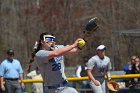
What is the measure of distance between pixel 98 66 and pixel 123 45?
9.45m

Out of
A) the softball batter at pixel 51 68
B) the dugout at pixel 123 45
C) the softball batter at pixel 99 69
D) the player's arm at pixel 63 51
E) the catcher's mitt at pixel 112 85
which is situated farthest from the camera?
the dugout at pixel 123 45

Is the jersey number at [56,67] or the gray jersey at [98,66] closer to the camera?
the jersey number at [56,67]

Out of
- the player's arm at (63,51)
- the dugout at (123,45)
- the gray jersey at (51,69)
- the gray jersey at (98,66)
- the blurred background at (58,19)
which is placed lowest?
the gray jersey at (51,69)

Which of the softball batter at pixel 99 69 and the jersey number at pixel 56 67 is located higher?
the softball batter at pixel 99 69

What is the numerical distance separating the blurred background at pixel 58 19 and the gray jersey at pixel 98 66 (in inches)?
696

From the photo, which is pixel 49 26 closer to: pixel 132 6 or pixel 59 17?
pixel 59 17

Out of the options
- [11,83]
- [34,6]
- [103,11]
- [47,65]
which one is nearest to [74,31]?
[103,11]

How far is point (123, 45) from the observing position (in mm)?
24094

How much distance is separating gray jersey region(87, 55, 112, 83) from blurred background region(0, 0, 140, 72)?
17669 mm

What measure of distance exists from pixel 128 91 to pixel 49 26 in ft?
78.4

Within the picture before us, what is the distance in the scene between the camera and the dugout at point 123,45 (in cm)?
2083

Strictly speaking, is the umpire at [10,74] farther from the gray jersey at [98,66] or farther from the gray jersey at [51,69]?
the gray jersey at [51,69]

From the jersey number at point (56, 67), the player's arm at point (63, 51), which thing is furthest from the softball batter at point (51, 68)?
the player's arm at point (63, 51)

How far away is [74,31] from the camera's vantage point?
37.6m
